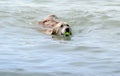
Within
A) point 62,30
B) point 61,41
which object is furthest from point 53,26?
point 61,41

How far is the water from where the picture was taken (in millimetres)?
8242

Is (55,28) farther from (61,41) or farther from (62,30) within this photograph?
(61,41)

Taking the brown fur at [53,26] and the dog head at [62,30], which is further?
A: the brown fur at [53,26]

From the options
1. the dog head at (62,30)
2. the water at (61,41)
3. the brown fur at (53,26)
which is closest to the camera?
the water at (61,41)

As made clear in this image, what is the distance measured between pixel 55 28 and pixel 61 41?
4.28ft

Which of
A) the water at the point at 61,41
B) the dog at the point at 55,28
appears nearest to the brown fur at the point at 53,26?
the dog at the point at 55,28

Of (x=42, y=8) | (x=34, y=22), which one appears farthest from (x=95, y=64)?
(x=42, y=8)

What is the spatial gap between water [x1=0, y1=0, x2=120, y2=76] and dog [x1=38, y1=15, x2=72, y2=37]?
25cm

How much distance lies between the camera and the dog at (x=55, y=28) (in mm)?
12195

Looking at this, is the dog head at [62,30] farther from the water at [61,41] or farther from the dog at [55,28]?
the water at [61,41]

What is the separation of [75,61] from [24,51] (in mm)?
1445

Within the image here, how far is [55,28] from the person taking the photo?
1254cm

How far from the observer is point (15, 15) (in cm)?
1498

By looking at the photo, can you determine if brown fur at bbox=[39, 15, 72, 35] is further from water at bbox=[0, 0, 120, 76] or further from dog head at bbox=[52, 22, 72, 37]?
water at bbox=[0, 0, 120, 76]
